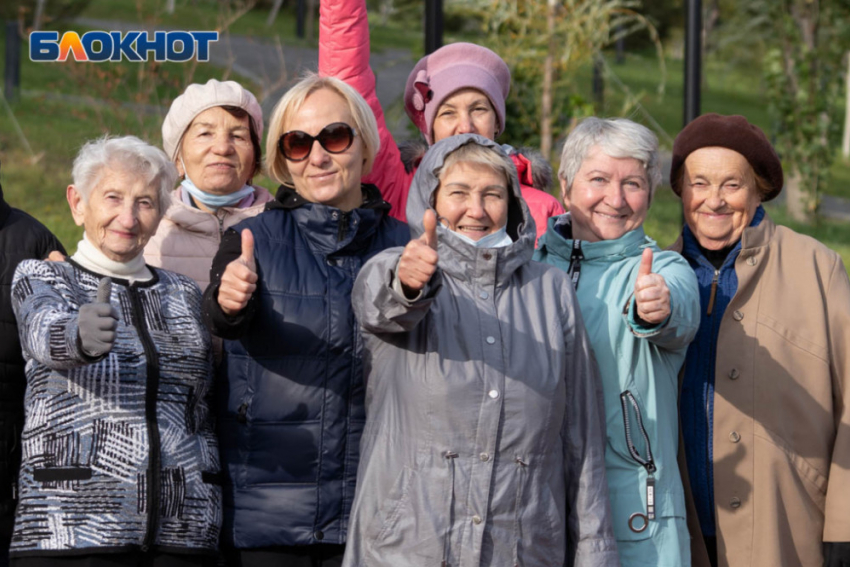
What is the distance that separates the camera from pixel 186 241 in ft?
12.7

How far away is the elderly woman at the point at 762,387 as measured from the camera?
359cm

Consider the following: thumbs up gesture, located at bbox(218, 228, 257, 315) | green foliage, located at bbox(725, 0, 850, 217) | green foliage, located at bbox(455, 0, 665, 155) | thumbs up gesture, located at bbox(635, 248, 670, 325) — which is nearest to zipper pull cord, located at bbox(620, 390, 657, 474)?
thumbs up gesture, located at bbox(635, 248, 670, 325)

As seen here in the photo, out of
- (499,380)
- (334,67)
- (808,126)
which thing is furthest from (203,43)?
(808,126)

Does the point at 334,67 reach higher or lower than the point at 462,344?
higher

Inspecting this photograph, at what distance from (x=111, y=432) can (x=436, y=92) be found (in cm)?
198

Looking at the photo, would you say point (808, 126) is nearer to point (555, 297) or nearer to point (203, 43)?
point (203, 43)

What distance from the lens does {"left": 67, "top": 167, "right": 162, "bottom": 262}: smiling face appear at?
336cm

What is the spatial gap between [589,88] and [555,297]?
61.2 feet

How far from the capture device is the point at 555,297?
3.16 metres

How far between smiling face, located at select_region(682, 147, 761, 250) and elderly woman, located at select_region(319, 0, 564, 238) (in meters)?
0.64

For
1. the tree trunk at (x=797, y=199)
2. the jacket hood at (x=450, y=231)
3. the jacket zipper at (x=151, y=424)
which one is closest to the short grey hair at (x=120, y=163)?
the jacket zipper at (x=151, y=424)

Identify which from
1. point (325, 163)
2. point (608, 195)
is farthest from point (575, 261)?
point (325, 163)

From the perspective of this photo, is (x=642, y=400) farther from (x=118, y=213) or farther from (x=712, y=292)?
(x=118, y=213)

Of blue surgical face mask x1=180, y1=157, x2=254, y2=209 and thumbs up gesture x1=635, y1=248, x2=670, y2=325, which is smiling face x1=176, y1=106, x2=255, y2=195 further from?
thumbs up gesture x1=635, y1=248, x2=670, y2=325
